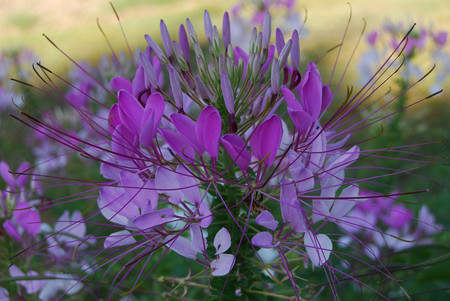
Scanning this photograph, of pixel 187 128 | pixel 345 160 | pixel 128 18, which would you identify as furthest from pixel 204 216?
pixel 128 18

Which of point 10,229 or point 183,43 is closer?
point 183,43

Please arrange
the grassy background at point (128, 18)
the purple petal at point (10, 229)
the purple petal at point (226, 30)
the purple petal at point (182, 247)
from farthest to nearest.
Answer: the grassy background at point (128, 18) → the purple petal at point (10, 229) → the purple petal at point (226, 30) → the purple petal at point (182, 247)

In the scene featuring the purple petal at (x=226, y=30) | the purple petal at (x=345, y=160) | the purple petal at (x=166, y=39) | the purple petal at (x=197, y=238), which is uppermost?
the purple petal at (x=166, y=39)

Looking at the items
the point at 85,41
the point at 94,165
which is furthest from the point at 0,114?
the point at 85,41

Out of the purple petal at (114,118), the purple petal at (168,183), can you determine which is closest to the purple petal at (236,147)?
the purple petal at (168,183)

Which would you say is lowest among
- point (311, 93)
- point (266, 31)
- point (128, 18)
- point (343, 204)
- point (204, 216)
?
point (343, 204)

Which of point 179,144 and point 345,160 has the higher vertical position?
point 179,144

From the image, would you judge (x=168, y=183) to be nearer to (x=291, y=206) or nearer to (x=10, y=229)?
(x=291, y=206)

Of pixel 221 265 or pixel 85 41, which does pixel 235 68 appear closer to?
pixel 221 265

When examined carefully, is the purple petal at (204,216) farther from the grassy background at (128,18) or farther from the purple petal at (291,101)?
the grassy background at (128,18)
